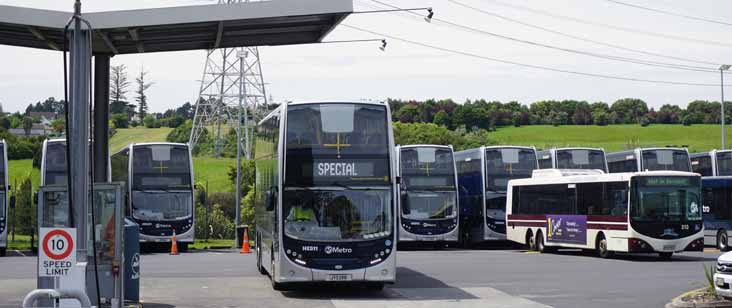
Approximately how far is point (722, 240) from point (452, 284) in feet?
56.8

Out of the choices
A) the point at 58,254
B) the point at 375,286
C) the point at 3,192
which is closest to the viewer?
the point at 58,254

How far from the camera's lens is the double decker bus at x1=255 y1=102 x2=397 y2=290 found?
21.1 meters

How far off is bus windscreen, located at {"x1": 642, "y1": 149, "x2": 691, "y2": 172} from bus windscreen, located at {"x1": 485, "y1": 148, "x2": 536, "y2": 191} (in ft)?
15.0

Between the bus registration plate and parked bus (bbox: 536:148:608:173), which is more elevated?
parked bus (bbox: 536:148:608:173)

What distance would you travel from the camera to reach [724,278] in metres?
17.8

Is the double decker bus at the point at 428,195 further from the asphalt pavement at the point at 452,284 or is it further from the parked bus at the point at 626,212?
the asphalt pavement at the point at 452,284

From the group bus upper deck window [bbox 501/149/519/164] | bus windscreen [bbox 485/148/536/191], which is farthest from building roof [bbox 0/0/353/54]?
bus upper deck window [bbox 501/149/519/164]

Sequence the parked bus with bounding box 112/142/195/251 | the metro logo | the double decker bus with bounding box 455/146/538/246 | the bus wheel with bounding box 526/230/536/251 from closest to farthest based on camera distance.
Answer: the metro logo, the bus wheel with bounding box 526/230/536/251, the parked bus with bounding box 112/142/195/251, the double decker bus with bounding box 455/146/538/246

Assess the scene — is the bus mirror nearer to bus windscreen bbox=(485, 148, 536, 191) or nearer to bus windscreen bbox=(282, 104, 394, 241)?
bus windscreen bbox=(282, 104, 394, 241)

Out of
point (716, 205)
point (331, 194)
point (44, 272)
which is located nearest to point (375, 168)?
point (331, 194)

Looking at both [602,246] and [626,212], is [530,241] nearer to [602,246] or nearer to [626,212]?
[602,246]

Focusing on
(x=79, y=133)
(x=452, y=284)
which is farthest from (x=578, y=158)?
(x=79, y=133)

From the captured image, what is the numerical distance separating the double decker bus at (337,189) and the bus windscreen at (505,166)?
823 inches

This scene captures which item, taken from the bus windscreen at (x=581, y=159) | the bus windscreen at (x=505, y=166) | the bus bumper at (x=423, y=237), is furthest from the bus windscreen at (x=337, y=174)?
the bus windscreen at (x=581, y=159)
